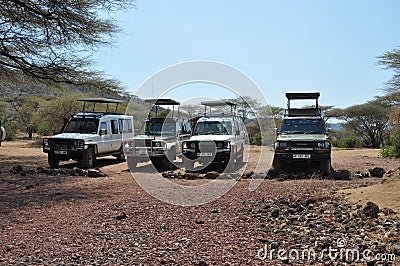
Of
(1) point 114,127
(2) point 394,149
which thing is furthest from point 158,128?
(2) point 394,149

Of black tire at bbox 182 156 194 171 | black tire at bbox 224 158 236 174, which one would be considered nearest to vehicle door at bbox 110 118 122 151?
black tire at bbox 182 156 194 171

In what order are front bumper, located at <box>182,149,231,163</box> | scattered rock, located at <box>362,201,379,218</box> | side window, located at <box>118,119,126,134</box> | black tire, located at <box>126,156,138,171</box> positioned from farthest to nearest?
side window, located at <box>118,119,126,134</box> < black tire, located at <box>126,156,138,171</box> < front bumper, located at <box>182,149,231,163</box> < scattered rock, located at <box>362,201,379,218</box>

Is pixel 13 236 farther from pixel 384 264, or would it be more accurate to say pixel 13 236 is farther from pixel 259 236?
pixel 384 264

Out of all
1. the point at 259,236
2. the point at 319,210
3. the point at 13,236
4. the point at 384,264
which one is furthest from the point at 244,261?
the point at 13,236

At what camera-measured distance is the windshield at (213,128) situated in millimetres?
15273

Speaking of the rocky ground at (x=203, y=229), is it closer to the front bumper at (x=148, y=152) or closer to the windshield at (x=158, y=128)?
the front bumper at (x=148, y=152)

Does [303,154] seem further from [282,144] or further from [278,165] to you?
[278,165]

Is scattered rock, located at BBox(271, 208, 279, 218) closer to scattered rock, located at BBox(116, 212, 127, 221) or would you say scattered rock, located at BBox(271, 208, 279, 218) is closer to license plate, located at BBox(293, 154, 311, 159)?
scattered rock, located at BBox(116, 212, 127, 221)

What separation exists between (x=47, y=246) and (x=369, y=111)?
113 feet

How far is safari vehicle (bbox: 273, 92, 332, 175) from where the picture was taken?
12.7 m

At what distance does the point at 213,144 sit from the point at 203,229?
7866 mm

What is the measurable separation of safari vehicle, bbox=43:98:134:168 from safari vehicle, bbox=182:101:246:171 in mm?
3628

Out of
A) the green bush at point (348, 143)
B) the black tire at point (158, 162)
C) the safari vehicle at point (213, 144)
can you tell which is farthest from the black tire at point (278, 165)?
the green bush at point (348, 143)

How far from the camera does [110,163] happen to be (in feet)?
60.4
